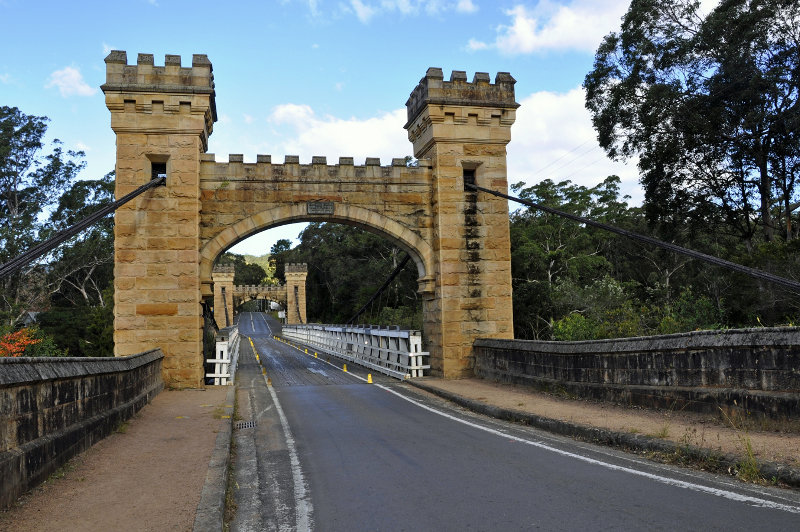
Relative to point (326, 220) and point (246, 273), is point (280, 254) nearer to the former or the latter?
point (246, 273)

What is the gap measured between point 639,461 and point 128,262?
1174 cm

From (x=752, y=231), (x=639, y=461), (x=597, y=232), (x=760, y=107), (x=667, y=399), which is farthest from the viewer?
(x=597, y=232)

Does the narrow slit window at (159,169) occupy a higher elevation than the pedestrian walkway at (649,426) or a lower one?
higher

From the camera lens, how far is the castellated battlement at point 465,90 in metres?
15.5

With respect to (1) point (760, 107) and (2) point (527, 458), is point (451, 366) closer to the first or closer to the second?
(2) point (527, 458)

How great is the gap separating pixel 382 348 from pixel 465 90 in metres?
7.89

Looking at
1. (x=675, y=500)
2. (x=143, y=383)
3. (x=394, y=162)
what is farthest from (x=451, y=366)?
(x=675, y=500)

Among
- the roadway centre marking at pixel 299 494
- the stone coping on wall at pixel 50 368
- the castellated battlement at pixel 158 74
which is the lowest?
the roadway centre marking at pixel 299 494

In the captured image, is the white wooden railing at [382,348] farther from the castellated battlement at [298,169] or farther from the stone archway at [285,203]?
the castellated battlement at [298,169]

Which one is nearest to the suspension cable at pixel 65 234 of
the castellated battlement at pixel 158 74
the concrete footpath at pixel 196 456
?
the castellated battlement at pixel 158 74

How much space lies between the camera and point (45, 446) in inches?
208

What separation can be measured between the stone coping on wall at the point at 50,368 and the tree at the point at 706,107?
817 inches

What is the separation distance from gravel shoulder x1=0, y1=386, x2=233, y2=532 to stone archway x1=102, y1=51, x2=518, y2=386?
5.81 metres

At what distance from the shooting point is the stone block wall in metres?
6.58
